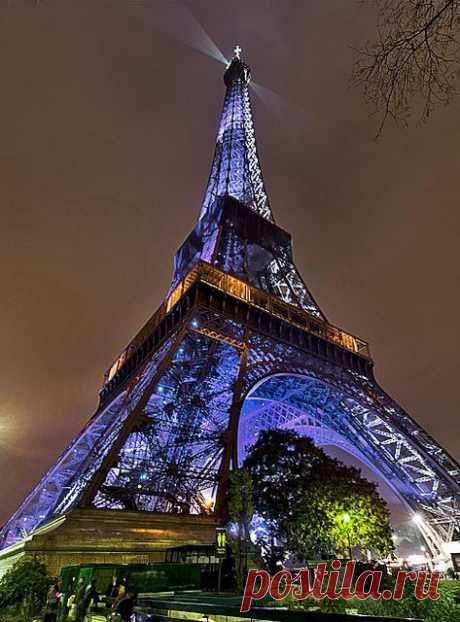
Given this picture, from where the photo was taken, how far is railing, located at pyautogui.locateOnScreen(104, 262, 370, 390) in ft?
94.2

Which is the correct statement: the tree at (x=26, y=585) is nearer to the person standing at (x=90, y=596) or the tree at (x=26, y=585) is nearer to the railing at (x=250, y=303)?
the person standing at (x=90, y=596)

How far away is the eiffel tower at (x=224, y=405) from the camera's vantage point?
17.8 meters

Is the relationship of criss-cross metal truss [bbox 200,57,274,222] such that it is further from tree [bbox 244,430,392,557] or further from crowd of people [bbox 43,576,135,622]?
crowd of people [bbox 43,576,135,622]

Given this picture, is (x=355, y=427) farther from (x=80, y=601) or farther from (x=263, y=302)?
(x=80, y=601)

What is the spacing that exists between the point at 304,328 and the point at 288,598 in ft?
90.7

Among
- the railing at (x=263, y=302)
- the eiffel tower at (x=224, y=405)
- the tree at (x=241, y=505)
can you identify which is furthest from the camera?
the railing at (x=263, y=302)

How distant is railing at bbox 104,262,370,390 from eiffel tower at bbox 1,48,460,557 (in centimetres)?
12

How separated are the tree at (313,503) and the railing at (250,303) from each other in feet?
40.3

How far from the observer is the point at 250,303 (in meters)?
29.5

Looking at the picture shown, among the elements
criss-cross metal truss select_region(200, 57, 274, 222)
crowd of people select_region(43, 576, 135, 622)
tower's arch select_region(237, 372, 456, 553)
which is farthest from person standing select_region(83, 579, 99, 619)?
criss-cross metal truss select_region(200, 57, 274, 222)

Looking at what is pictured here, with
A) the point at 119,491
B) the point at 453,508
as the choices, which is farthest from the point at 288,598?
the point at 453,508

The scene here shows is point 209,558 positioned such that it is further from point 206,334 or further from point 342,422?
point 342,422

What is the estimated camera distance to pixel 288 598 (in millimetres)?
5230

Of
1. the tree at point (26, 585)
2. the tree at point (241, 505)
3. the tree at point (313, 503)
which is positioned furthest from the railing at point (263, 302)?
the tree at point (26, 585)
